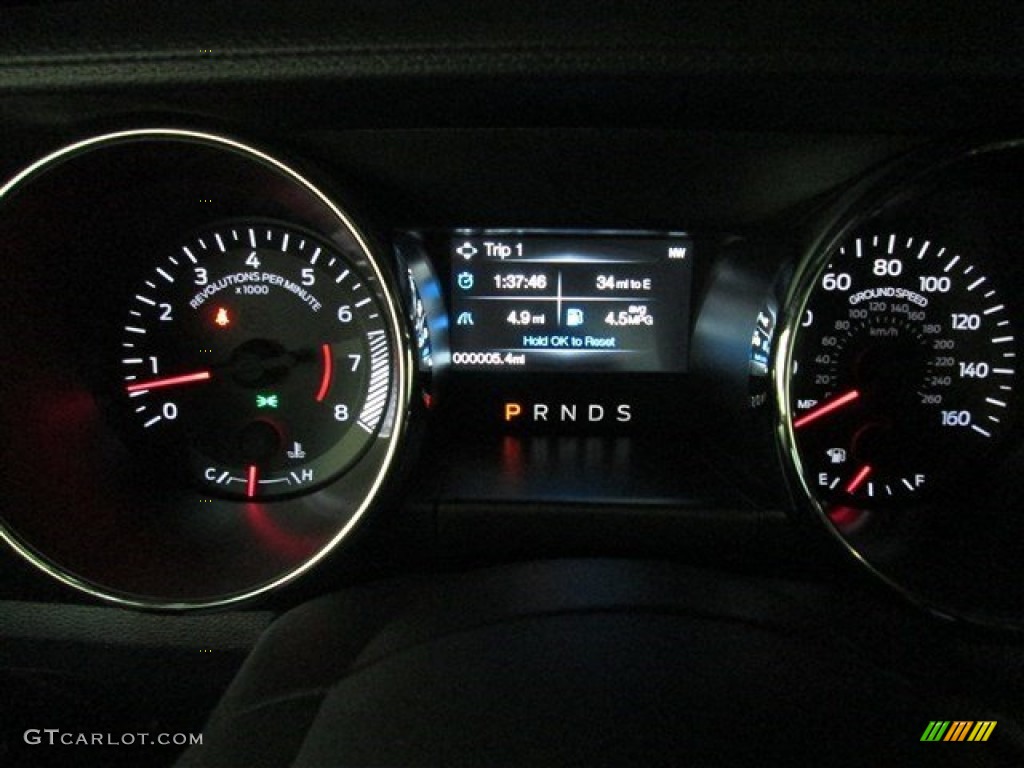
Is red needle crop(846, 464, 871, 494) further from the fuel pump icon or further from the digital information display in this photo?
the digital information display

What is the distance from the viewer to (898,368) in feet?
6.81

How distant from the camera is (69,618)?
1.94 metres

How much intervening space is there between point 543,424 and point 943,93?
3.40 feet

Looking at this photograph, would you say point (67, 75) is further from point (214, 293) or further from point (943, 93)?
point (943, 93)

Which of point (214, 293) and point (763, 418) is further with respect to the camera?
point (214, 293)

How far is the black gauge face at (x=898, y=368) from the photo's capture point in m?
2.07

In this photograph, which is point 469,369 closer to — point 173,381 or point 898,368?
point 173,381

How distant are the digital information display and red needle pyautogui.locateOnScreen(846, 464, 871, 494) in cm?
41

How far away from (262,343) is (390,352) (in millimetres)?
371

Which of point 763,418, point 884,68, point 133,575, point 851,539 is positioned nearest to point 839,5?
point 884,68

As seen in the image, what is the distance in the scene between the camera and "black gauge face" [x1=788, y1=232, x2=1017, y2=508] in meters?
2.07

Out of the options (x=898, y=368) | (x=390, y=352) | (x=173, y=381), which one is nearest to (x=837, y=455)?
(x=898, y=368)

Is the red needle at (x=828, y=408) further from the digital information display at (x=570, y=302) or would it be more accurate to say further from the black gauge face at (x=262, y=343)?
the black gauge face at (x=262, y=343)

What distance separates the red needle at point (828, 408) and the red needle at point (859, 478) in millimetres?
130
